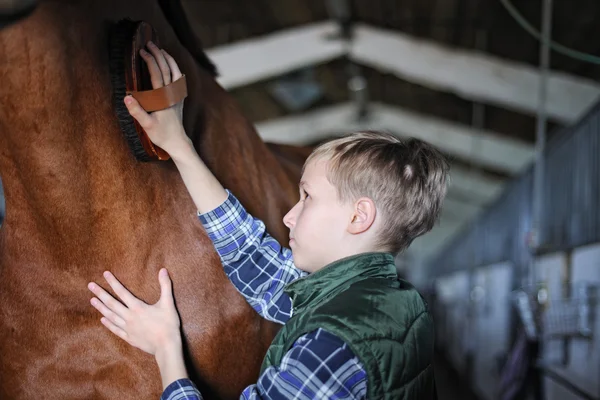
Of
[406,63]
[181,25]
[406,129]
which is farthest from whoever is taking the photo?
[406,129]

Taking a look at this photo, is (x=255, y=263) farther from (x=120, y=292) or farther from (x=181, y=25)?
(x=181, y=25)

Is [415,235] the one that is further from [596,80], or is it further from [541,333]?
[596,80]

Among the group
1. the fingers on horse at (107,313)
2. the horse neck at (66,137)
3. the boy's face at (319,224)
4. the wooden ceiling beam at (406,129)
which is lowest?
the wooden ceiling beam at (406,129)

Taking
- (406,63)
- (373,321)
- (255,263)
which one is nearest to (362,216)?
(373,321)

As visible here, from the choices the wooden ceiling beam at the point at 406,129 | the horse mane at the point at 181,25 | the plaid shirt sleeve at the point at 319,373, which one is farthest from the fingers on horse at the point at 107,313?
the wooden ceiling beam at the point at 406,129

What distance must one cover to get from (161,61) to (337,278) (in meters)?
0.45

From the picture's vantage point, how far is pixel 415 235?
106 cm

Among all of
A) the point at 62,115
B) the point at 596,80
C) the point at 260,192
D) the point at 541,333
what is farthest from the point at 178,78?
the point at 596,80

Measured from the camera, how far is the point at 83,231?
1078 millimetres

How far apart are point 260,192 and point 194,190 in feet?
1.38

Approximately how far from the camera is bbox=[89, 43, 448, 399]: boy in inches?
33.3

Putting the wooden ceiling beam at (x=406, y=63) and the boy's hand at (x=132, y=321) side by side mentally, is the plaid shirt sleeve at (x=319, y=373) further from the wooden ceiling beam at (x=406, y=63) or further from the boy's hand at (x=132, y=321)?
the wooden ceiling beam at (x=406, y=63)

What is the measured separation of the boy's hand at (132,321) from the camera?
108cm

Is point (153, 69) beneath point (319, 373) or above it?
above
